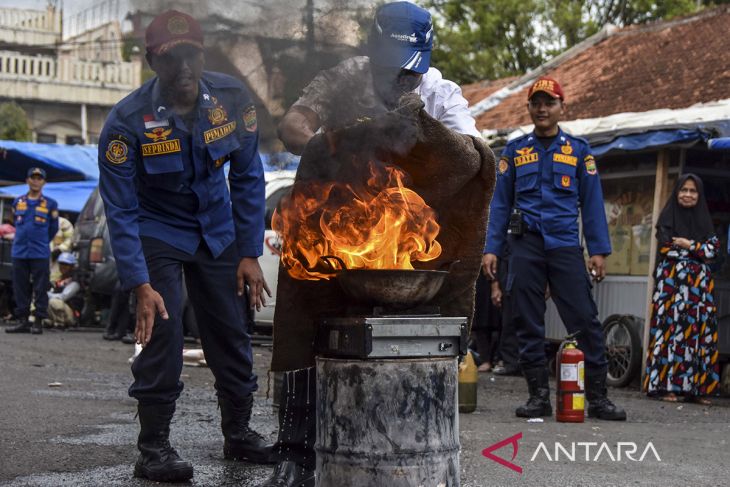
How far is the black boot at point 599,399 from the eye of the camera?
790 cm

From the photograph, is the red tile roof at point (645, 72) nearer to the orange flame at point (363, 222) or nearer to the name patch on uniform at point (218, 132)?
the name patch on uniform at point (218, 132)

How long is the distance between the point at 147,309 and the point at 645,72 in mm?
12304

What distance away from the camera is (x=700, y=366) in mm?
9938

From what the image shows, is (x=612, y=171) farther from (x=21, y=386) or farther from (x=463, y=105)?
(x=463, y=105)

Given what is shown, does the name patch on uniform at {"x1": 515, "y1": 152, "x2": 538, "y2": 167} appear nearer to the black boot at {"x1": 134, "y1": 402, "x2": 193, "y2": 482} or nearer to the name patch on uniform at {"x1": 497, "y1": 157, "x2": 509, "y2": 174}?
the name patch on uniform at {"x1": 497, "y1": 157, "x2": 509, "y2": 174}

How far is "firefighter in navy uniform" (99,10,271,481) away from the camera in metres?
5.01

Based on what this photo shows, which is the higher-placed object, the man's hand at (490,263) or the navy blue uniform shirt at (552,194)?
→ the navy blue uniform shirt at (552,194)

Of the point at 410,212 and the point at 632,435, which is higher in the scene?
the point at 410,212

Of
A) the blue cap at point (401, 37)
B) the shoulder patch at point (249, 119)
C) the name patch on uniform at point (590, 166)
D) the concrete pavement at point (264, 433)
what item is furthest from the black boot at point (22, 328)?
the blue cap at point (401, 37)

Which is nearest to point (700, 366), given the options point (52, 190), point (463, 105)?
point (463, 105)

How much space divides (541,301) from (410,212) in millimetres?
3815

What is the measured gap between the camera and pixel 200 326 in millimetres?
5559

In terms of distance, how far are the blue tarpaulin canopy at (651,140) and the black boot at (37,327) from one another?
343 inches

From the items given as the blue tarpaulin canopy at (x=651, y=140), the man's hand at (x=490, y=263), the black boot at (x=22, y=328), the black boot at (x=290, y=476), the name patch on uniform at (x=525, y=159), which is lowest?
the black boot at (x=290, y=476)
